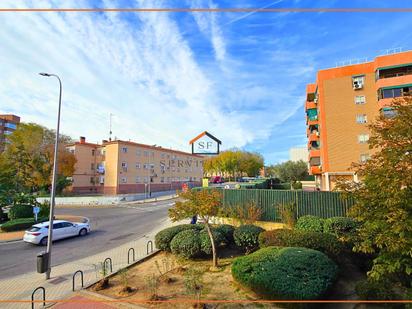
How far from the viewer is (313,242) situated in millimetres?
8781

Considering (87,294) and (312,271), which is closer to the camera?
(312,271)

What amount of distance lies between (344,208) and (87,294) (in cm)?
1319

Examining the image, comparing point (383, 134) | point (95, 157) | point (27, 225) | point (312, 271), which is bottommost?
point (27, 225)

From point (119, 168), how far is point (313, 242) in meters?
40.0

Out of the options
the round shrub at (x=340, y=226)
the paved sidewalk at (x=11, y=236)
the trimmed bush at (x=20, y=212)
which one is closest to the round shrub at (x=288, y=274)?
the round shrub at (x=340, y=226)

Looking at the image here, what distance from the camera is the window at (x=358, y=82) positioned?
28803 millimetres

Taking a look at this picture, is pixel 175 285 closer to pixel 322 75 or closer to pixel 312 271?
pixel 312 271

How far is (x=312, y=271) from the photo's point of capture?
22.3ft

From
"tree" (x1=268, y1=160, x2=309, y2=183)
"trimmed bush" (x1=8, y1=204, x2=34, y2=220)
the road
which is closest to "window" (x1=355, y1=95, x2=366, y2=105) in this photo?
the road

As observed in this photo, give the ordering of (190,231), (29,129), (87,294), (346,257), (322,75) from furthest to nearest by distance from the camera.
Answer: (29,129) → (322,75) → (190,231) → (346,257) → (87,294)

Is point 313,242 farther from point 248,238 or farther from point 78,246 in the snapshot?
point 78,246

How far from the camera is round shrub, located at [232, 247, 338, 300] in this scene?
6.41 meters

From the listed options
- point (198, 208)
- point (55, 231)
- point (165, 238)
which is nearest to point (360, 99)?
point (198, 208)

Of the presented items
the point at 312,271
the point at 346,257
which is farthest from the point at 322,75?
the point at 312,271
